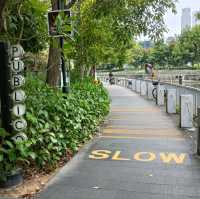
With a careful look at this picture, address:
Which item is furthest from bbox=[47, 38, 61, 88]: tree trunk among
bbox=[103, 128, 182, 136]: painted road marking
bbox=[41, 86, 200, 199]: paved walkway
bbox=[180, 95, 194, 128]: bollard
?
bbox=[180, 95, 194, 128]: bollard

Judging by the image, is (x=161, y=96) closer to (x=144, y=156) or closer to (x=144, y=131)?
(x=144, y=131)

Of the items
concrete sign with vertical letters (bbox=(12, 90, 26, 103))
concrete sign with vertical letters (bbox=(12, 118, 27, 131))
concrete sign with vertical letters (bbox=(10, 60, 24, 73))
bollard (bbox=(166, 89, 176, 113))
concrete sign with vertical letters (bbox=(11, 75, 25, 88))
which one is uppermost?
concrete sign with vertical letters (bbox=(10, 60, 24, 73))

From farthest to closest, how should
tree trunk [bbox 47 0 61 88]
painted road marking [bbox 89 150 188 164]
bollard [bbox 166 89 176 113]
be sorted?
1. bollard [bbox 166 89 176 113]
2. tree trunk [bbox 47 0 61 88]
3. painted road marking [bbox 89 150 188 164]

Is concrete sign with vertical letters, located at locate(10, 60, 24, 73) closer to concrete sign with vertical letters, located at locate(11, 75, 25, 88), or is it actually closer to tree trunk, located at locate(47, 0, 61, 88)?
concrete sign with vertical letters, located at locate(11, 75, 25, 88)

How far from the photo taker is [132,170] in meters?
6.11

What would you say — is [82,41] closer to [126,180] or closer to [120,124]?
[120,124]

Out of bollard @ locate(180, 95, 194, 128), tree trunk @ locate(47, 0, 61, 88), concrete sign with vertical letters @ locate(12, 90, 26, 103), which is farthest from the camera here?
bollard @ locate(180, 95, 194, 128)

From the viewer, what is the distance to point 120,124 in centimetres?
1147

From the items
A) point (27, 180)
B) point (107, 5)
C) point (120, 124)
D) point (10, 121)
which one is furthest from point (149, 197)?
point (120, 124)

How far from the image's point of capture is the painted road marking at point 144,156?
6.83 metres

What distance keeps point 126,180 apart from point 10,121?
6.11ft

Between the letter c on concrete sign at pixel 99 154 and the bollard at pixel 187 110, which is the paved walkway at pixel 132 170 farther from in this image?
the bollard at pixel 187 110

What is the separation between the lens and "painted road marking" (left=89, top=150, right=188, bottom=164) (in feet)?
22.4

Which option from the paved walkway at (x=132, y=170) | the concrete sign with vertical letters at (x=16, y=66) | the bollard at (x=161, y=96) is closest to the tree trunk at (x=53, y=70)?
the paved walkway at (x=132, y=170)
